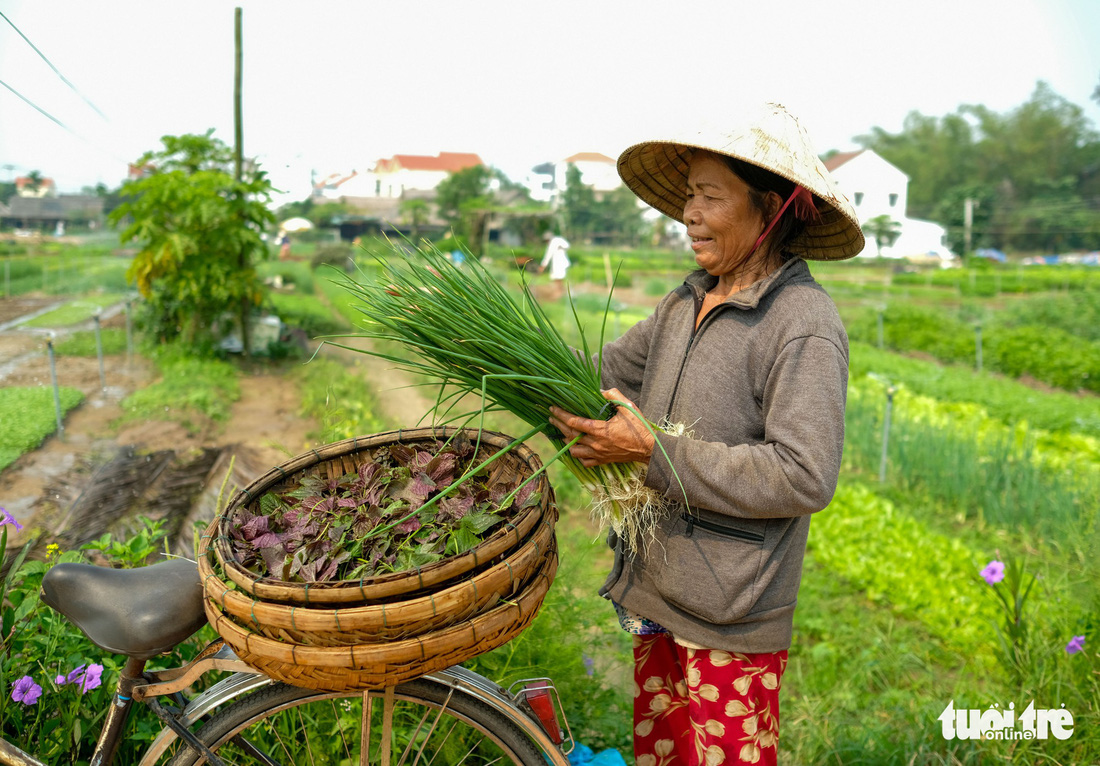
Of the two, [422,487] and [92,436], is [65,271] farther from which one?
[422,487]

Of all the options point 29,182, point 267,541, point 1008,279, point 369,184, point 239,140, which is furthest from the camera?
point 1008,279

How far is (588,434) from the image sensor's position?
1.34 m

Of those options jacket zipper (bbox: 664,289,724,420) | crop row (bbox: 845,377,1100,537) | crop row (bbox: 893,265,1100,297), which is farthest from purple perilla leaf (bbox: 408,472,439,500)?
crop row (bbox: 893,265,1100,297)

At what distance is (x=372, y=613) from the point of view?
3.24ft

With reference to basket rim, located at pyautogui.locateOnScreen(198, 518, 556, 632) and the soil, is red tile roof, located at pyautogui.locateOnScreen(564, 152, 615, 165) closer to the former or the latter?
the soil

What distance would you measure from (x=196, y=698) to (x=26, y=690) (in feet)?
1.62

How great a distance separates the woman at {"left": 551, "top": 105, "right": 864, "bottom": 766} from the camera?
4.10 ft

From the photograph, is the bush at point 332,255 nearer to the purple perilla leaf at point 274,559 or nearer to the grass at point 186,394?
the grass at point 186,394

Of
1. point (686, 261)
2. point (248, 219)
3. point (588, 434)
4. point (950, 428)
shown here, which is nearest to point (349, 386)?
point (248, 219)

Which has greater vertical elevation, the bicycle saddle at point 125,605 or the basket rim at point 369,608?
the basket rim at point 369,608

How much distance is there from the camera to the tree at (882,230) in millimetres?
28870

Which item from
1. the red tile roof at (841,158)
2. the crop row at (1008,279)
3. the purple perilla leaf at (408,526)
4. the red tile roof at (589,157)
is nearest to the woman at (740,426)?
the purple perilla leaf at (408,526)

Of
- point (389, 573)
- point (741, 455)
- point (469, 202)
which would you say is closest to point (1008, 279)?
point (469, 202)

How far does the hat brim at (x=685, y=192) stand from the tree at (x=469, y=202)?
16.4 meters
